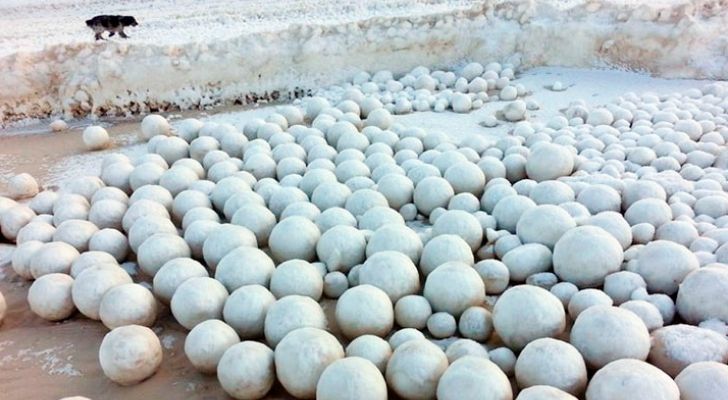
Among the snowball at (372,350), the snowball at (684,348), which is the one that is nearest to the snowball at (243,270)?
the snowball at (372,350)

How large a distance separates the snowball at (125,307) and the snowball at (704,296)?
217cm

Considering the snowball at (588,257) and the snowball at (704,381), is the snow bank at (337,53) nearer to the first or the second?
the snowball at (588,257)

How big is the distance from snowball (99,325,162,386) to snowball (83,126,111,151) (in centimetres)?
264

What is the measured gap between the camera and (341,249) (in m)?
2.83

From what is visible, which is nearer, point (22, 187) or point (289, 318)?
point (289, 318)

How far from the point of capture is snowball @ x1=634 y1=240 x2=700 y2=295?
8.15 feet

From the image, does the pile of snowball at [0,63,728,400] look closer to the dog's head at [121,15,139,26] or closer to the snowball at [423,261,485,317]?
the snowball at [423,261,485,317]

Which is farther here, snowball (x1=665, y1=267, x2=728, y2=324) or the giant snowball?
the giant snowball

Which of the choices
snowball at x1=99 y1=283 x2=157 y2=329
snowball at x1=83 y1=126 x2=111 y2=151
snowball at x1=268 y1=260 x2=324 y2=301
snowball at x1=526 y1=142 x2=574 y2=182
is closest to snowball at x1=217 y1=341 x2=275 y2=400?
snowball at x1=268 y1=260 x2=324 y2=301

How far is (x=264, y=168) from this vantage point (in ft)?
12.4

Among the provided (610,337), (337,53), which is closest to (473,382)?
(610,337)

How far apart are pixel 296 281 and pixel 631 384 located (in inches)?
53.1

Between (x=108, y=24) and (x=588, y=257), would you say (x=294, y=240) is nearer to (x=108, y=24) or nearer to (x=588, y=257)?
(x=588, y=257)

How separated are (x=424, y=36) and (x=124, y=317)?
4.20 m
